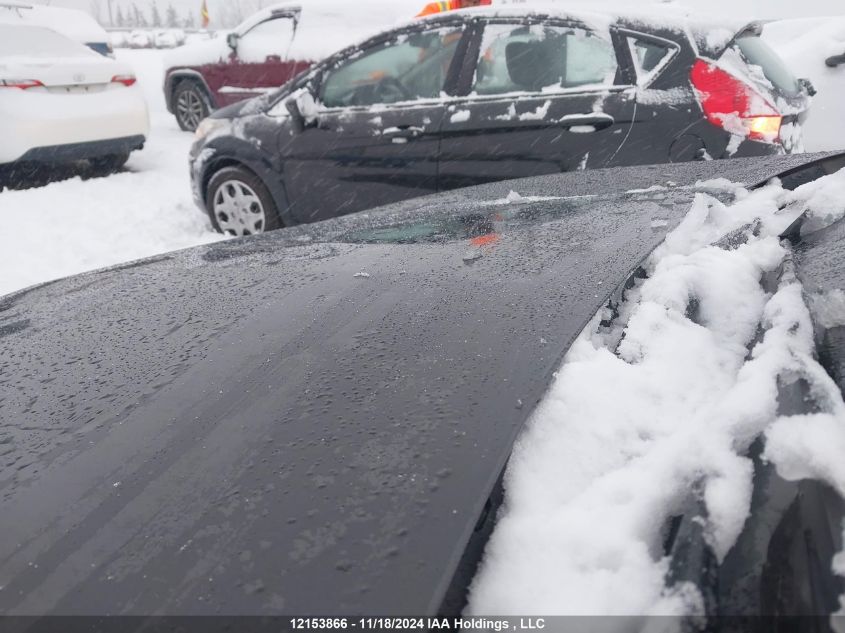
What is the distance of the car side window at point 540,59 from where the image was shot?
139 inches

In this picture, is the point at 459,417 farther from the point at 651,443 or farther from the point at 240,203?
the point at 240,203

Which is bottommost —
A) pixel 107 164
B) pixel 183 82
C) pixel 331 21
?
pixel 107 164

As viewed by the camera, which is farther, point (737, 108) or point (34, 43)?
point (34, 43)

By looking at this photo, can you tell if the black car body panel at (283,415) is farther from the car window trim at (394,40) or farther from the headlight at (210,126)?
the headlight at (210,126)

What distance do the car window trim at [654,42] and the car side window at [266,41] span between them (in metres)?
5.55

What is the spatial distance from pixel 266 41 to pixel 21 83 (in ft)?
10.6

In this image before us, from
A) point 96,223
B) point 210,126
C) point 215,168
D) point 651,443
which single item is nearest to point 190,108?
point 96,223

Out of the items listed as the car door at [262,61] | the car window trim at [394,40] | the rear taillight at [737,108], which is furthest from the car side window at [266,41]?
the rear taillight at [737,108]

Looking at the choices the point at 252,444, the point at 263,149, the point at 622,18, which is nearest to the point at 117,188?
the point at 263,149

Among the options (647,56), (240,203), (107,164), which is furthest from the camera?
(107,164)

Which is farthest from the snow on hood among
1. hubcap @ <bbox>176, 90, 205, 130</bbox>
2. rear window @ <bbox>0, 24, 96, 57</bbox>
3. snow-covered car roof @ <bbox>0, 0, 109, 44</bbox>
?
rear window @ <bbox>0, 24, 96, 57</bbox>

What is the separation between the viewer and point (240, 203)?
4.62 m

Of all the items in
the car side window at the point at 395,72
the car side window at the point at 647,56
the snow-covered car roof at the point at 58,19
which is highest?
the snow-covered car roof at the point at 58,19

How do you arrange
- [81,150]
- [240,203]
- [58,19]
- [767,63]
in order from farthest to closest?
[58,19], [81,150], [240,203], [767,63]
